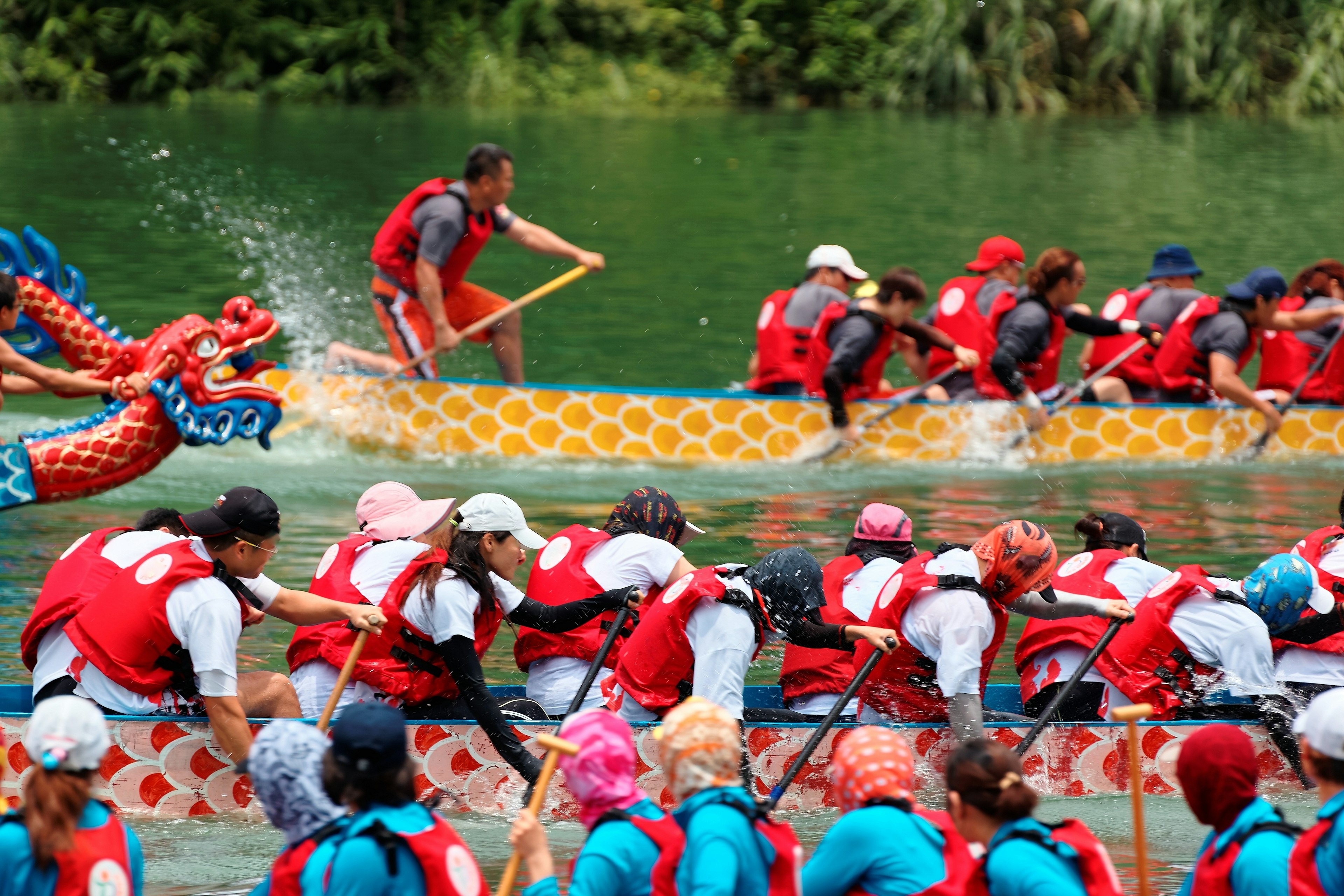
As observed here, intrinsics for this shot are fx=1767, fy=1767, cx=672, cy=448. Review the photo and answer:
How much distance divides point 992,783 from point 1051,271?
7674 millimetres

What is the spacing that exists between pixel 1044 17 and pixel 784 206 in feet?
34.0

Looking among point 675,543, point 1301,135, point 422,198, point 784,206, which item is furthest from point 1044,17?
point 675,543

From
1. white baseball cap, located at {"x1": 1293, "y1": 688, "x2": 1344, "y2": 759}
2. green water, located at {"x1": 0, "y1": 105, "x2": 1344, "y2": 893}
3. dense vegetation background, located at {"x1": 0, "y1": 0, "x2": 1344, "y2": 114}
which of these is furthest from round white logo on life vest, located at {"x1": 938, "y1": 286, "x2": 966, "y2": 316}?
dense vegetation background, located at {"x1": 0, "y1": 0, "x2": 1344, "y2": 114}

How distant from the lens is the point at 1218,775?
4039 mm

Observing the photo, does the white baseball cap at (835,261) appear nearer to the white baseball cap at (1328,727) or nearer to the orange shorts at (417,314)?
the orange shorts at (417,314)

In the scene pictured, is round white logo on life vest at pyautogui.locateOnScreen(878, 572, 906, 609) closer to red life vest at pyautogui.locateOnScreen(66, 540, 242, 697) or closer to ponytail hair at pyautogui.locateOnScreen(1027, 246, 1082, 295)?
red life vest at pyautogui.locateOnScreen(66, 540, 242, 697)

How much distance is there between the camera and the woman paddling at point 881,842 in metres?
4.08

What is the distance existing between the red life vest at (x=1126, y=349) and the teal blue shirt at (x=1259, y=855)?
27.0ft

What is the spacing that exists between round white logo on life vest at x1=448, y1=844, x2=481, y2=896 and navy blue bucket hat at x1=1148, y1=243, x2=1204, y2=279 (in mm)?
9060

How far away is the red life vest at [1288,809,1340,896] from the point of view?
3992mm

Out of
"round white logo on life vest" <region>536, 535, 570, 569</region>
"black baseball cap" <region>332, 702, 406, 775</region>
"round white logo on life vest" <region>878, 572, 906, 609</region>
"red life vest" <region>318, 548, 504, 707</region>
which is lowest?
"red life vest" <region>318, 548, 504, 707</region>

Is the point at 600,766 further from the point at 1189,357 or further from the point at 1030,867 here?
the point at 1189,357

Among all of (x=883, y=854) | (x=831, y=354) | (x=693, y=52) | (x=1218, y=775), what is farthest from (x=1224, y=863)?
(x=693, y=52)

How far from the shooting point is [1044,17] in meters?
31.1
